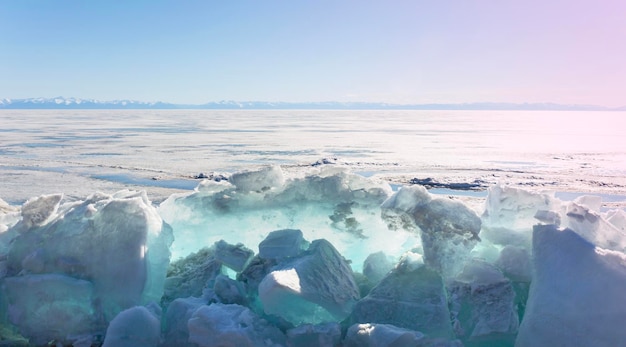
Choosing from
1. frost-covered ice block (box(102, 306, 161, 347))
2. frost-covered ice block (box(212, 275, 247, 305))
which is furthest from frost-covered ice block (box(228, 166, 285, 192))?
frost-covered ice block (box(102, 306, 161, 347))

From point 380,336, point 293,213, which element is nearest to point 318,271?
point 380,336

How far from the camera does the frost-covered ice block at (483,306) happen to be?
299 cm

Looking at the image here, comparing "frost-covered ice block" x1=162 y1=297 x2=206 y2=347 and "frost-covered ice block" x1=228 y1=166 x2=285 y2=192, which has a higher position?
"frost-covered ice block" x1=228 y1=166 x2=285 y2=192

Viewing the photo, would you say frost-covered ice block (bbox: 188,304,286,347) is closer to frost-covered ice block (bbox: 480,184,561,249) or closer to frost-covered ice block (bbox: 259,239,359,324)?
frost-covered ice block (bbox: 259,239,359,324)

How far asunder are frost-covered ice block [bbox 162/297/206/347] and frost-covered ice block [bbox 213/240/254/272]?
1.36 feet

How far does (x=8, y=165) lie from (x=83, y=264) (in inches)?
501

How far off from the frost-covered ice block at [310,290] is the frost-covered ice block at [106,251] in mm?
823

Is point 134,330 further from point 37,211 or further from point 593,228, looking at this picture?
point 593,228

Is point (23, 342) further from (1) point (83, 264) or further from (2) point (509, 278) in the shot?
(2) point (509, 278)

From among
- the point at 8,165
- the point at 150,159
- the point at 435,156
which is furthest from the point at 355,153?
the point at 8,165

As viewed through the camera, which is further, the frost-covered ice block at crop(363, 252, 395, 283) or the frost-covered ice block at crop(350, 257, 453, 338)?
the frost-covered ice block at crop(363, 252, 395, 283)

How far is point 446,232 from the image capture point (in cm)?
336

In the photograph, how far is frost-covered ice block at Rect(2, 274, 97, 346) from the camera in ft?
10.7

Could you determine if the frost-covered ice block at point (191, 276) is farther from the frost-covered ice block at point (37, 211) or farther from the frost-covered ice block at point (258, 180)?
the frost-covered ice block at point (37, 211)
